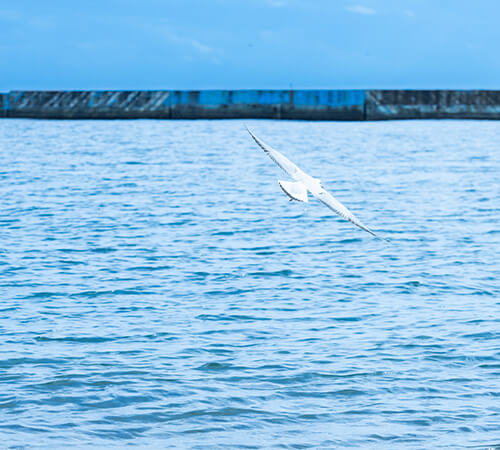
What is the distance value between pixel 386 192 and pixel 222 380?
1903cm

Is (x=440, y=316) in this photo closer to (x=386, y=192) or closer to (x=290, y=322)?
(x=290, y=322)

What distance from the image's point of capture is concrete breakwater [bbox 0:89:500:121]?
7131 cm

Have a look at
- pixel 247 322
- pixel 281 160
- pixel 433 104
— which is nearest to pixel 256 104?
pixel 433 104

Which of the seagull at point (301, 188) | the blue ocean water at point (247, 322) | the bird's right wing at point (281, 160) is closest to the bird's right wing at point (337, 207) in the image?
the seagull at point (301, 188)

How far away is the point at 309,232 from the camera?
18891 millimetres

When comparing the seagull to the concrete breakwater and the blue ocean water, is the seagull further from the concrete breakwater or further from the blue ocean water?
the concrete breakwater

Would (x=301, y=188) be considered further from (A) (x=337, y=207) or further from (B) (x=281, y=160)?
(B) (x=281, y=160)

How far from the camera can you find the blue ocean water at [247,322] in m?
7.60

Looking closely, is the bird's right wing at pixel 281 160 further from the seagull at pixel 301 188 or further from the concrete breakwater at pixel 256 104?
the concrete breakwater at pixel 256 104

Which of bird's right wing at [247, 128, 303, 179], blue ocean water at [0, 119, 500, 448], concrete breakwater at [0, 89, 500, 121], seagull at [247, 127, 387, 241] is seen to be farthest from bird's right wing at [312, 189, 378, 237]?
concrete breakwater at [0, 89, 500, 121]

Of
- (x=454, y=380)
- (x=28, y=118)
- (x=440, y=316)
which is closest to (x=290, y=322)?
(x=440, y=316)

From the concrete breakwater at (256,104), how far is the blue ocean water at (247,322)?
46.4 meters

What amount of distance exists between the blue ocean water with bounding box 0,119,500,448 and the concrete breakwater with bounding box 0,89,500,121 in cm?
4641

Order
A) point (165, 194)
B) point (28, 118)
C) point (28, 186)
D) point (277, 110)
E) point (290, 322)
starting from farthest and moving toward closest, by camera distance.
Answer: point (28, 118)
point (277, 110)
point (28, 186)
point (165, 194)
point (290, 322)
